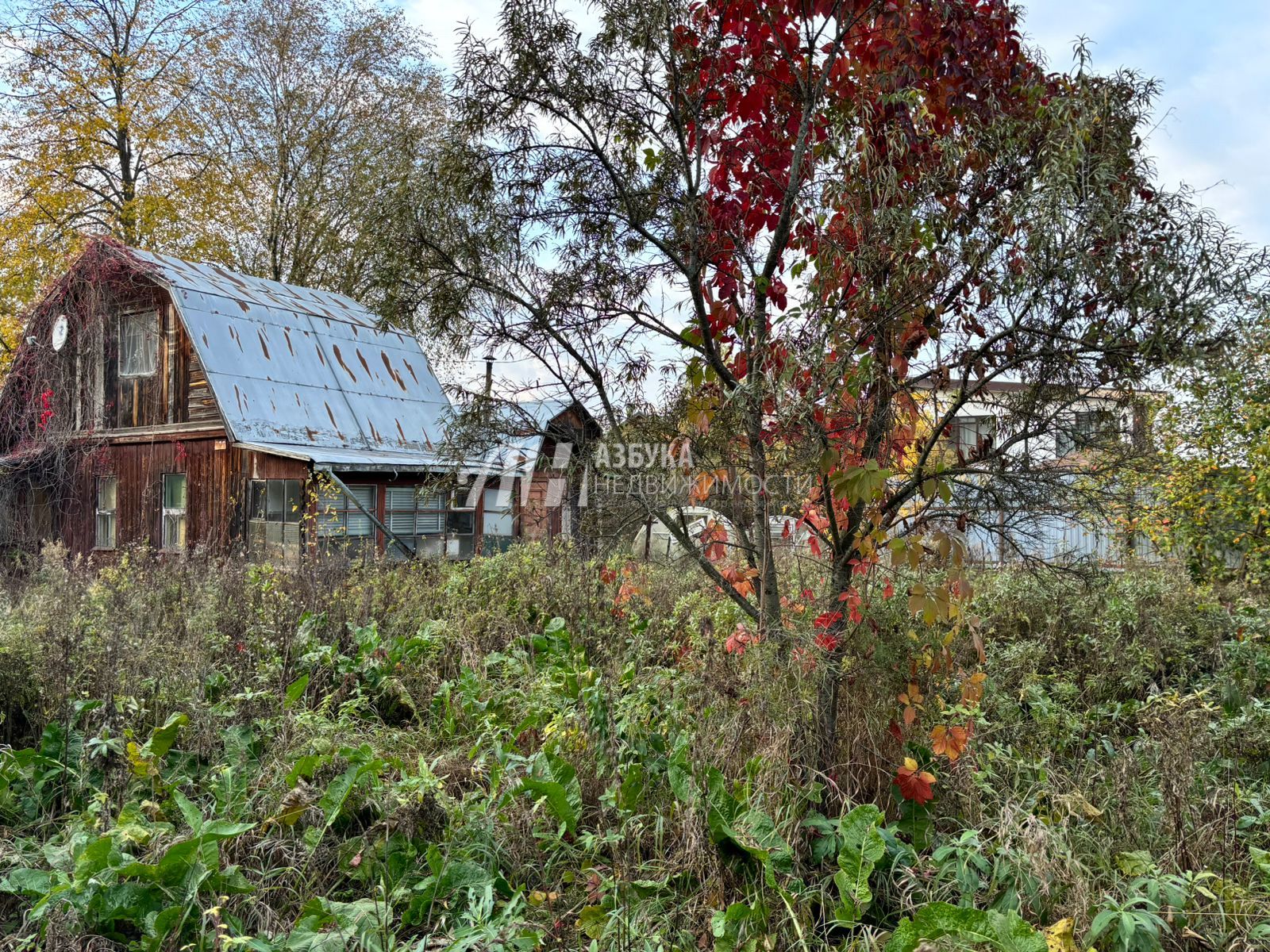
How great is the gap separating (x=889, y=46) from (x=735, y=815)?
→ 3.35 m

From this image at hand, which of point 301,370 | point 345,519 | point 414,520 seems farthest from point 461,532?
point 301,370

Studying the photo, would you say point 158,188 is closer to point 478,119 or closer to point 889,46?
point 478,119

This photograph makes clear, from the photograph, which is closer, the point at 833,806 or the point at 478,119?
the point at 833,806

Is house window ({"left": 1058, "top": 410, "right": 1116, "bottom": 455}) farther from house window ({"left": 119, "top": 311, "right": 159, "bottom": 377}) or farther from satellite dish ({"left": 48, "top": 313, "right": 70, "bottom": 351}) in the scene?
satellite dish ({"left": 48, "top": 313, "right": 70, "bottom": 351})

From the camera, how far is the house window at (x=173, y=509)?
14023 mm

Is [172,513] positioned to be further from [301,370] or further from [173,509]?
[301,370]

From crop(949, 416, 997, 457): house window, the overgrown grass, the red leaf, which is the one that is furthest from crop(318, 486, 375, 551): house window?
the red leaf

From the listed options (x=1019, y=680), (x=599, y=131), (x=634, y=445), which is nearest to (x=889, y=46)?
(x=599, y=131)

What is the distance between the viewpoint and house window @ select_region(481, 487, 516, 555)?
50.5 feet

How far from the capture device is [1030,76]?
400 cm

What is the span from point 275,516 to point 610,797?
34.9 ft

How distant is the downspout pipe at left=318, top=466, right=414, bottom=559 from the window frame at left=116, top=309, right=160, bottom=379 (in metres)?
4.30

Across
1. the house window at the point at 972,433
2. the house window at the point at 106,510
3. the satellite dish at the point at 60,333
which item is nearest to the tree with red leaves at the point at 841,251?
the house window at the point at 972,433

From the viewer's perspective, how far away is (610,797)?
355cm
